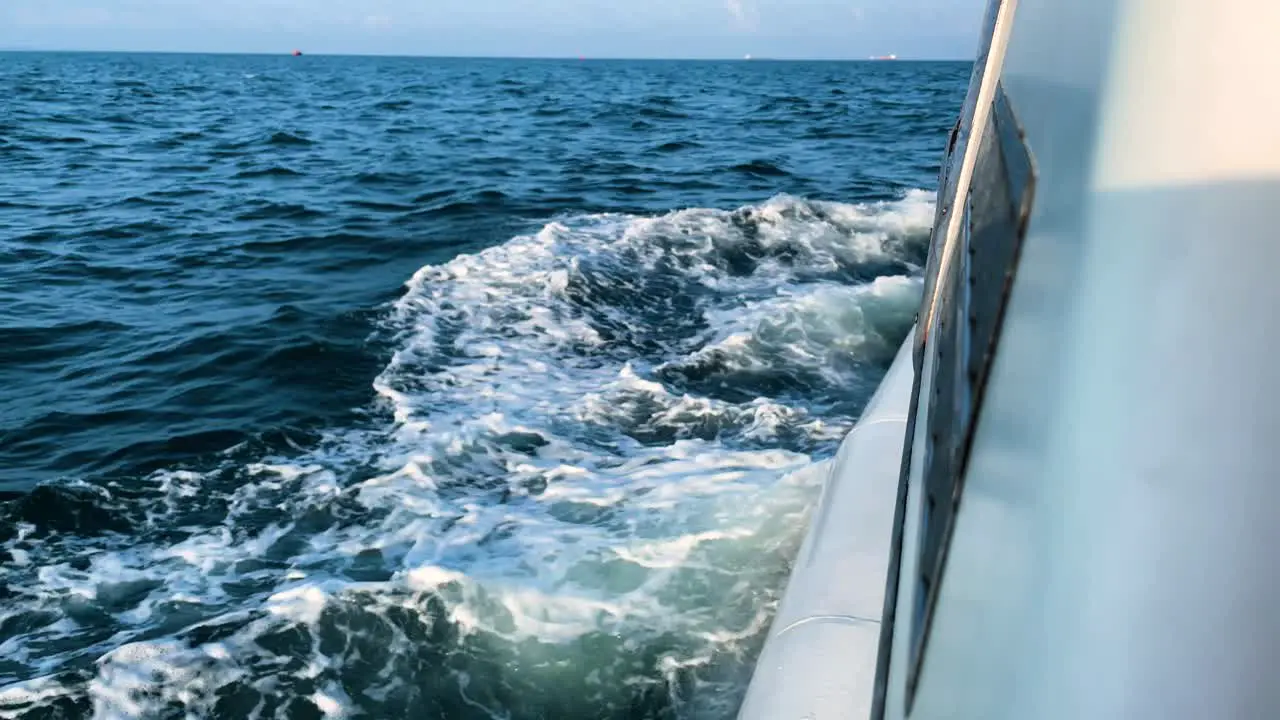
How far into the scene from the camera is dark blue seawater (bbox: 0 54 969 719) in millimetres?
3666

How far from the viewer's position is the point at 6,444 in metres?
5.67

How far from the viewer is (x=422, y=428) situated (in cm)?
573

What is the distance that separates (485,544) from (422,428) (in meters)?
1.50

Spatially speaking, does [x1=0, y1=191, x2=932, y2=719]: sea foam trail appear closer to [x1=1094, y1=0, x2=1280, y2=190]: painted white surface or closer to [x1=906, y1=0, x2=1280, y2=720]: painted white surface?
[x1=906, y1=0, x2=1280, y2=720]: painted white surface

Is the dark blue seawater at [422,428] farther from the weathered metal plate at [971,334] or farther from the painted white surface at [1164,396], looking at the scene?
the painted white surface at [1164,396]

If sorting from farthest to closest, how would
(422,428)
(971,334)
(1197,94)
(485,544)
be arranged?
(422,428)
(485,544)
(971,334)
(1197,94)

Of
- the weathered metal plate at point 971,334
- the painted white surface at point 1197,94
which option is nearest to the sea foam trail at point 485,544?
the weathered metal plate at point 971,334

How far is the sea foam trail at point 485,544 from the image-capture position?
11.6 feet

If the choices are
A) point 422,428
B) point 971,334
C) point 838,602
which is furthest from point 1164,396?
point 422,428

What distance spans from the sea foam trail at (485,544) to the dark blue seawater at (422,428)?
2 cm

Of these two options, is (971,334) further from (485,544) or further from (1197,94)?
(485,544)

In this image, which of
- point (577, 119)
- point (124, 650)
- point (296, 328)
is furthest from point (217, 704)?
point (577, 119)

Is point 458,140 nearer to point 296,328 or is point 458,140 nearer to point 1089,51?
point 296,328

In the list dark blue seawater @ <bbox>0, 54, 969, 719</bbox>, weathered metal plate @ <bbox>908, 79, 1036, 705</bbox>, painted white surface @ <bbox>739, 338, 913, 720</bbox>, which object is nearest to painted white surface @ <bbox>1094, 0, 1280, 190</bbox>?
weathered metal plate @ <bbox>908, 79, 1036, 705</bbox>
